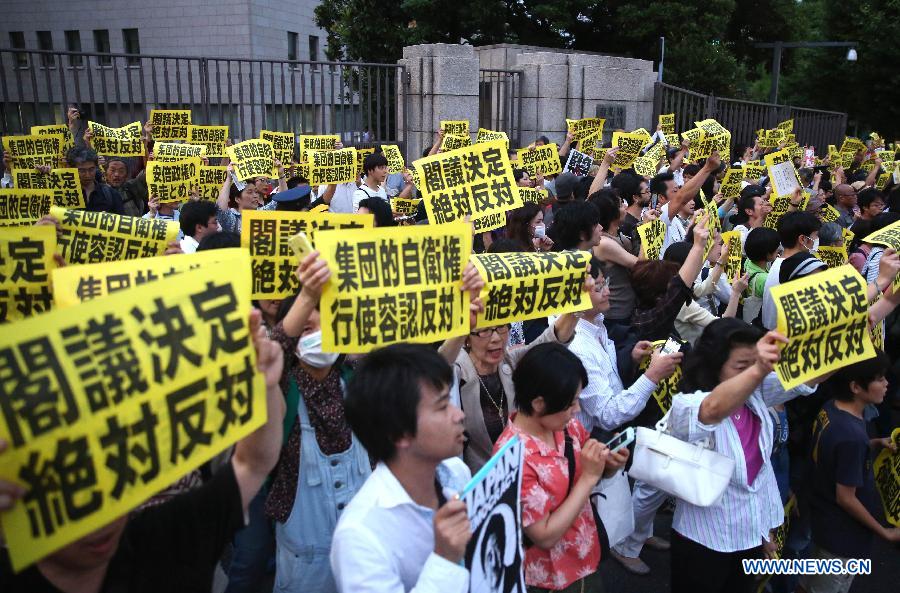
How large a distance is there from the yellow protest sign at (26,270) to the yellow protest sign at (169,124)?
6399mm

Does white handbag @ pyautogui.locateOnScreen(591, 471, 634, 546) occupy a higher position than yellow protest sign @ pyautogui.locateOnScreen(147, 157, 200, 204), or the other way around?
yellow protest sign @ pyautogui.locateOnScreen(147, 157, 200, 204)

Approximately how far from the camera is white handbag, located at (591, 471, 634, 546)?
A: 10.5ft

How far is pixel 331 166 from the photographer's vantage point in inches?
318

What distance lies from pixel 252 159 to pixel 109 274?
5.07 metres

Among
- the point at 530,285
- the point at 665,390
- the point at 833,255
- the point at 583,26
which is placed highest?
the point at 583,26

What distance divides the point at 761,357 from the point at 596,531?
38.2 inches

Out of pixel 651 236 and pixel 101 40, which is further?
pixel 101 40

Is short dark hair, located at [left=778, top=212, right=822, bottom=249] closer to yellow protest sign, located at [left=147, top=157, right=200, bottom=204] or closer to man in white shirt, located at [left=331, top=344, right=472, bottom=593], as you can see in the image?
man in white shirt, located at [left=331, top=344, right=472, bottom=593]

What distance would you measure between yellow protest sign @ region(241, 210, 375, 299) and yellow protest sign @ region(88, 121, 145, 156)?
19.5 ft

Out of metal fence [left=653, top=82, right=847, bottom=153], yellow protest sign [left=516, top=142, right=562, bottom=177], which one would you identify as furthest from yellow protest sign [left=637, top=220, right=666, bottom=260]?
metal fence [left=653, top=82, right=847, bottom=153]

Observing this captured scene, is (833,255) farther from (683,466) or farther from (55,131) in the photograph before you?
(55,131)

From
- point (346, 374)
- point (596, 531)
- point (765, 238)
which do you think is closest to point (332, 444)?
point (346, 374)

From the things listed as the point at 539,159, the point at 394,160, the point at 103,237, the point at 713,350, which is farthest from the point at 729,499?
the point at 394,160

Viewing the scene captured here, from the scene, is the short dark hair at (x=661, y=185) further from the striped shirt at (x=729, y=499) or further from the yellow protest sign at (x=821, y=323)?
the striped shirt at (x=729, y=499)
